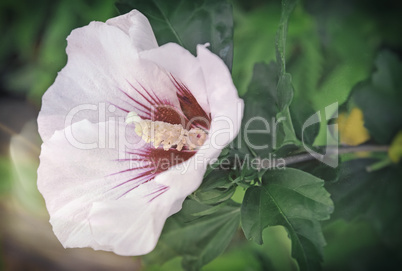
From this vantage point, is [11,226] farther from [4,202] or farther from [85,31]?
[85,31]

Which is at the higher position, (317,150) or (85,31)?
(85,31)

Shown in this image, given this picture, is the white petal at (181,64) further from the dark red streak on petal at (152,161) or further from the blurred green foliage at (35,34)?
the blurred green foliage at (35,34)

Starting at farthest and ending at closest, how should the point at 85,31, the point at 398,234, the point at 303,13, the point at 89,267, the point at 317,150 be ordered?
the point at 89,267 < the point at 303,13 < the point at 398,234 < the point at 317,150 < the point at 85,31

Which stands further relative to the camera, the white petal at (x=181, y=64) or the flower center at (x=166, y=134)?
the flower center at (x=166, y=134)

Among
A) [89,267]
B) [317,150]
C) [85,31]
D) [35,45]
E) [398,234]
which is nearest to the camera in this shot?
[85,31]

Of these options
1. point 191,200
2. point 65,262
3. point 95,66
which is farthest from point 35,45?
point 191,200

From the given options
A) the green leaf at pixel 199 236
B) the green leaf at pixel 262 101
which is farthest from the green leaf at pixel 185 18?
the green leaf at pixel 199 236

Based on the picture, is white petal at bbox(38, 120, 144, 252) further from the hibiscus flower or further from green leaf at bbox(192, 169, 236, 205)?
green leaf at bbox(192, 169, 236, 205)
